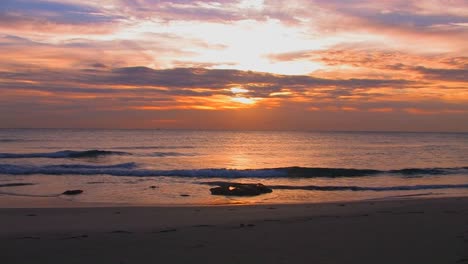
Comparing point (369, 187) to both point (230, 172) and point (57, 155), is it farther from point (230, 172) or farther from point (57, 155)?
point (57, 155)

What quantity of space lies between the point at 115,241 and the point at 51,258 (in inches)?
53.3

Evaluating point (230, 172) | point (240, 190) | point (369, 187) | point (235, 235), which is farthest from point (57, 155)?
point (235, 235)

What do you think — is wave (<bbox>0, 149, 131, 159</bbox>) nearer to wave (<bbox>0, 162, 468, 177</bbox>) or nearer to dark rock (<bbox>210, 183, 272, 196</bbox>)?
wave (<bbox>0, 162, 468, 177</bbox>)

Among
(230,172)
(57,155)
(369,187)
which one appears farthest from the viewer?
(57,155)

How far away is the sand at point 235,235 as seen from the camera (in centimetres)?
664

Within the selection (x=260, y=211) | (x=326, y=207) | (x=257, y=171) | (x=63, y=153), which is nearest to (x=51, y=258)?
(x=260, y=211)

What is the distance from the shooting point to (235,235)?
828 cm

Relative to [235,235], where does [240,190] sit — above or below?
below

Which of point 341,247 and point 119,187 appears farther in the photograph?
point 119,187

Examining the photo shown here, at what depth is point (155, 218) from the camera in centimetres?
1073

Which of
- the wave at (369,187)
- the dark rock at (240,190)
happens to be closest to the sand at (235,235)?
the dark rock at (240,190)

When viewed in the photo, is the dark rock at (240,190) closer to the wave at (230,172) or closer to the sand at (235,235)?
the sand at (235,235)

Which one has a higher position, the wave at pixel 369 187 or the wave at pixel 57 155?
the wave at pixel 57 155

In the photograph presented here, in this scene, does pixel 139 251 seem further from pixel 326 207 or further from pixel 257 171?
pixel 257 171
